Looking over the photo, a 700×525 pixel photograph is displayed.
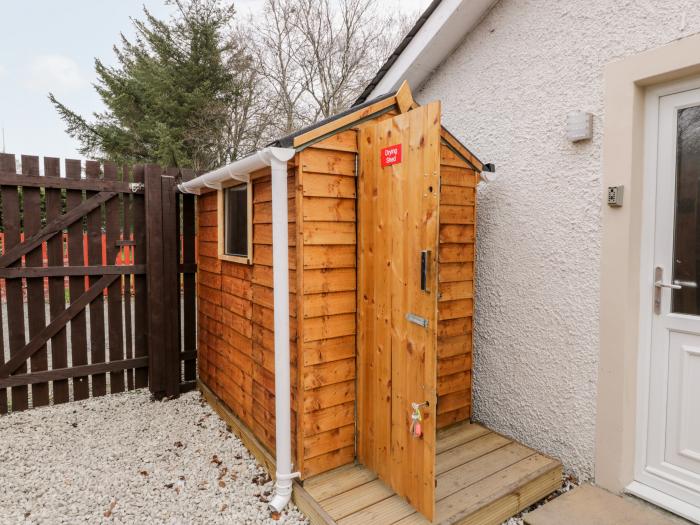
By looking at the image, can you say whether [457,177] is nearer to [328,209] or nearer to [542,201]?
[542,201]

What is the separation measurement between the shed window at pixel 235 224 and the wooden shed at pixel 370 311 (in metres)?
0.03

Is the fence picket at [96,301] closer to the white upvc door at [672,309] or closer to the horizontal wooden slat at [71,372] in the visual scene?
the horizontal wooden slat at [71,372]

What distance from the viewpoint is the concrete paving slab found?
7.45 ft

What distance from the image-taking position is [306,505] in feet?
7.99

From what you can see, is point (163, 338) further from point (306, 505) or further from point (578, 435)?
point (578, 435)

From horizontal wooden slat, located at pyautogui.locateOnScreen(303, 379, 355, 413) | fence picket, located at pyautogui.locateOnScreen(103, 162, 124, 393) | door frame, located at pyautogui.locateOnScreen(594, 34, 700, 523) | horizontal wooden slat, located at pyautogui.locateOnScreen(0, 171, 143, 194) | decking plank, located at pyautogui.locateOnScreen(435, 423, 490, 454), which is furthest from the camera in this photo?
fence picket, located at pyautogui.locateOnScreen(103, 162, 124, 393)

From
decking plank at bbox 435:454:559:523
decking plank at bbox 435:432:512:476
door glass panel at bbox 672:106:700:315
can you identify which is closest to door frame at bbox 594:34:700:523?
door glass panel at bbox 672:106:700:315

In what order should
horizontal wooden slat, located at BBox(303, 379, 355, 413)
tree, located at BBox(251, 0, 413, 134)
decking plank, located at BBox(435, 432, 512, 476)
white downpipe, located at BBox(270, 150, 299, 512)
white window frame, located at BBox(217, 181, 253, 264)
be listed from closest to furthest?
white downpipe, located at BBox(270, 150, 299, 512)
horizontal wooden slat, located at BBox(303, 379, 355, 413)
decking plank, located at BBox(435, 432, 512, 476)
white window frame, located at BBox(217, 181, 253, 264)
tree, located at BBox(251, 0, 413, 134)

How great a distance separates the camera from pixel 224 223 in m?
3.68

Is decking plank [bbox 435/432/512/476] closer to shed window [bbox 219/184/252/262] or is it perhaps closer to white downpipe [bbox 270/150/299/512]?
white downpipe [bbox 270/150/299/512]

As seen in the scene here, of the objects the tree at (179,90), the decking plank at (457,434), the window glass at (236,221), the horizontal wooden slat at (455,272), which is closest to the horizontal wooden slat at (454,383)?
the decking plank at (457,434)

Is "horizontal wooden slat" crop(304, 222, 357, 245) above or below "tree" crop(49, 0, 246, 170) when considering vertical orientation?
below

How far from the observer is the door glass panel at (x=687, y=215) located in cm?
225

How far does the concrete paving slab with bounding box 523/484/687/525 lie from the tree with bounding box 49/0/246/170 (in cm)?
1235
